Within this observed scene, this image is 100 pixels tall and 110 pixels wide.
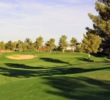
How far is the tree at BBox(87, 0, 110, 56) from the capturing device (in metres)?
56.3

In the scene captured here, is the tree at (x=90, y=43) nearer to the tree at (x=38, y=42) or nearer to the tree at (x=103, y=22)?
the tree at (x=103, y=22)

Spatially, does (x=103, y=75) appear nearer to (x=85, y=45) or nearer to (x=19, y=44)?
(x=85, y=45)

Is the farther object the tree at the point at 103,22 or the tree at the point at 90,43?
the tree at the point at 90,43

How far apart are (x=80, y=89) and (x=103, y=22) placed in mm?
42251

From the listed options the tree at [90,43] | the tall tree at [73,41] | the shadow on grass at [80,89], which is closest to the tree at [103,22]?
the tree at [90,43]

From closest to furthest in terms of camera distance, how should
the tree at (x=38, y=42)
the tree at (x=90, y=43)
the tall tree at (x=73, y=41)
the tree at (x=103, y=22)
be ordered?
the tree at (x=103, y=22), the tree at (x=90, y=43), the tall tree at (x=73, y=41), the tree at (x=38, y=42)

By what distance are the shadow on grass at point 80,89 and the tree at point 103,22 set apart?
3702 cm

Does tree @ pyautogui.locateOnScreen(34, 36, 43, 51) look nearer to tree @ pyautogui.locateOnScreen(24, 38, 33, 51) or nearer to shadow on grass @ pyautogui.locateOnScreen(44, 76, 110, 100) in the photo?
tree @ pyautogui.locateOnScreen(24, 38, 33, 51)

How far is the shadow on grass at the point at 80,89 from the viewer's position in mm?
15035

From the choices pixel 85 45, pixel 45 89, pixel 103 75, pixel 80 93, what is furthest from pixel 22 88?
pixel 85 45

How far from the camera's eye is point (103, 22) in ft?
190

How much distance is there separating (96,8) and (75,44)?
52.7 meters

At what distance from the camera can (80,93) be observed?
15719mm

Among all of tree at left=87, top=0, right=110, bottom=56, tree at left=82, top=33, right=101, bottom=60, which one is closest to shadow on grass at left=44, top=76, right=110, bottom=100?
tree at left=87, top=0, right=110, bottom=56
